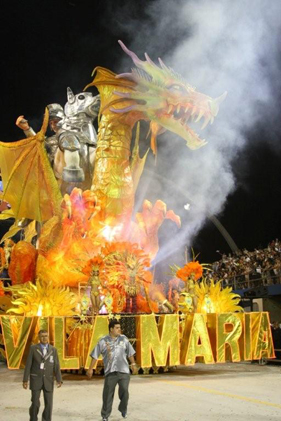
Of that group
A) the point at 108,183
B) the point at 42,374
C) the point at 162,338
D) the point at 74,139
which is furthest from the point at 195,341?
the point at 74,139

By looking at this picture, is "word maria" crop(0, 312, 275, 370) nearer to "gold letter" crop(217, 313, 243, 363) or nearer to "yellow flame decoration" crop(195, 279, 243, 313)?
Result: "gold letter" crop(217, 313, 243, 363)

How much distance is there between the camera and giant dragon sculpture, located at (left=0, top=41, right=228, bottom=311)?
14461 millimetres

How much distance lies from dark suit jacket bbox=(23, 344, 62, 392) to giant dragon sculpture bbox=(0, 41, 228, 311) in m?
7.90

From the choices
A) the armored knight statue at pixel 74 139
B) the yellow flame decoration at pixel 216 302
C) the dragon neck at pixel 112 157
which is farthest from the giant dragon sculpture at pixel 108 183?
the yellow flame decoration at pixel 216 302

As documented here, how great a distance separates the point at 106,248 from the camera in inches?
527

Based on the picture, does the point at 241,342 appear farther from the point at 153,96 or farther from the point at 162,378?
the point at 153,96

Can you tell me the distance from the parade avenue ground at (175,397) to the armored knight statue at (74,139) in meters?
6.28

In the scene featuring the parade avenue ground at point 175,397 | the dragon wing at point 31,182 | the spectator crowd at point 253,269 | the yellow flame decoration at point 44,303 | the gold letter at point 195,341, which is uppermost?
the dragon wing at point 31,182

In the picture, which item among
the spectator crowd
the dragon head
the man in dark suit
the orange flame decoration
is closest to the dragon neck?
the dragon head

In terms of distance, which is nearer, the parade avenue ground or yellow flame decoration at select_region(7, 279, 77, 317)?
the parade avenue ground

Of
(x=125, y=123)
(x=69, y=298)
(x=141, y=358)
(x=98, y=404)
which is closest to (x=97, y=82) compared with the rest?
(x=125, y=123)

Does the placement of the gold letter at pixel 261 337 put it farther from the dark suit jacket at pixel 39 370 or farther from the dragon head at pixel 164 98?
the dark suit jacket at pixel 39 370

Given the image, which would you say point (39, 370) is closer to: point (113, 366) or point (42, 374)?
point (42, 374)

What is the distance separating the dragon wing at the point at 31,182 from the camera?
15916 millimetres
